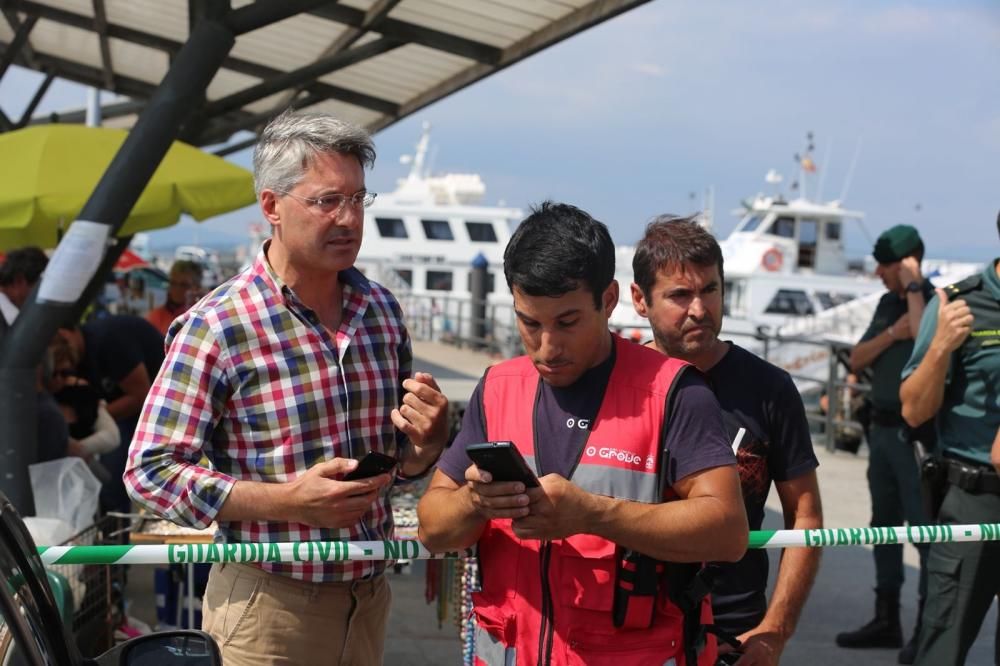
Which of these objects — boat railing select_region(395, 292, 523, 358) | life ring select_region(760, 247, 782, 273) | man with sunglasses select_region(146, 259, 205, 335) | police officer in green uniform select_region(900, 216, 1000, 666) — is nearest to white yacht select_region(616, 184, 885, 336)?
life ring select_region(760, 247, 782, 273)

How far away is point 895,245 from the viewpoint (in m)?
6.13

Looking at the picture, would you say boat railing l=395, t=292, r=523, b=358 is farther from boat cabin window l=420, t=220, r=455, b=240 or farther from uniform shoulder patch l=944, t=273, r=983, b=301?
uniform shoulder patch l=944, t=273, r=983, b=301

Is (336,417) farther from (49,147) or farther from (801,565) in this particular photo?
(49,147)

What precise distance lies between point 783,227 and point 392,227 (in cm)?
1183

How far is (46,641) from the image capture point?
1971 mm

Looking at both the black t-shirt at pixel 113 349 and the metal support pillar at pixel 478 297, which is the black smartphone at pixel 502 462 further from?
the metal support pillar at pixel 478 297

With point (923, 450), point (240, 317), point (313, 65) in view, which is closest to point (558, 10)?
point (313, 65)

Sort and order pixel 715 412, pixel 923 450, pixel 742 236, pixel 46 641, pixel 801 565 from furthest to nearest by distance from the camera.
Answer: pixel 742 236 < pixel 923 450 < pixel 801 565 < pixel 715 412 < pixel 46 641

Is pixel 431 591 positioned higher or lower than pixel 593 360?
lower

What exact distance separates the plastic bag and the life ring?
89.5 feet

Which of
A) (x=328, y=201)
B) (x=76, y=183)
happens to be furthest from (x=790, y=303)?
(x=328, y=201)

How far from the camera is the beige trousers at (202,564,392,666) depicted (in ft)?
8.94

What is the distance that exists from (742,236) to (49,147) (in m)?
27.2

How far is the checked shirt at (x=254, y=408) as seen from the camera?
2615 mm
